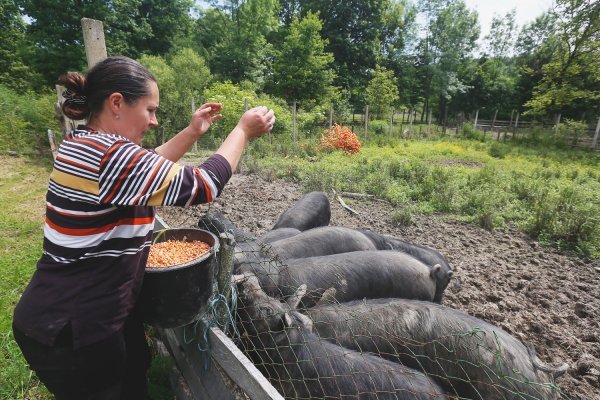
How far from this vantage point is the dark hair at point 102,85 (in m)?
1.39

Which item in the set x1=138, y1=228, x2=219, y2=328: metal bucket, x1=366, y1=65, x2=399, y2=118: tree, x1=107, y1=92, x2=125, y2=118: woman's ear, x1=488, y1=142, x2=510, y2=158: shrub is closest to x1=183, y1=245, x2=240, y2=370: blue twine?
x1=138, y1=228, x2=219, y2=328: metal bucket

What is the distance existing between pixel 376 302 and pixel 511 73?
4445 cm

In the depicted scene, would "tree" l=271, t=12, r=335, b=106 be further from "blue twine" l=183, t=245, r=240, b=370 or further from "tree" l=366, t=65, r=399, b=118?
"blue twine" l=183, t=245, r=240, b=370

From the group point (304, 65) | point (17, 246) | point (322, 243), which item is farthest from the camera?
point (304, 65)

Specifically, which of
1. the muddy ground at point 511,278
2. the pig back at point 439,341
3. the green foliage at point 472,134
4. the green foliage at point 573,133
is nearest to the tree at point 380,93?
the green foliage at point 472,134

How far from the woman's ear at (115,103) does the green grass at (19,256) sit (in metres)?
1.92

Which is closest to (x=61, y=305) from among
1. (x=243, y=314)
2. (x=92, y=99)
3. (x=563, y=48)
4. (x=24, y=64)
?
(x=92, y=99)

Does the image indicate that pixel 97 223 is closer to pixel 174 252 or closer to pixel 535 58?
pixel 174 252

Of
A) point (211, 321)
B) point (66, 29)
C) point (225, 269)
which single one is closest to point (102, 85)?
point (225, 269)

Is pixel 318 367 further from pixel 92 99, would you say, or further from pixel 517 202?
pixel 517 202

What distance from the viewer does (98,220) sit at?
133cm

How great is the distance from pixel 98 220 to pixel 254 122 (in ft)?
2.56

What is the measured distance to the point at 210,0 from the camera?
3272cm

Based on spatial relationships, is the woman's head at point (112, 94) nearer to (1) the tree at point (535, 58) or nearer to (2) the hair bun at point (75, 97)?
(2) the hair bun at point (75, 97)
